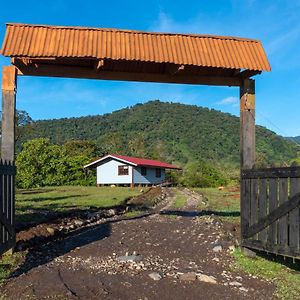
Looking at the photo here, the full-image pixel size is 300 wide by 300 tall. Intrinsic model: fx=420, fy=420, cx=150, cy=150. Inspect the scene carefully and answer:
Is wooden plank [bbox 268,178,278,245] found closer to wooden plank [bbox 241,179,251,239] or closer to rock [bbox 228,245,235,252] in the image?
wooden plank [bbox 241,179,251,239]

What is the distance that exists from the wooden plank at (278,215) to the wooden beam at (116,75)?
3.61m

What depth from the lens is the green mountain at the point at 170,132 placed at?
94.6 meters

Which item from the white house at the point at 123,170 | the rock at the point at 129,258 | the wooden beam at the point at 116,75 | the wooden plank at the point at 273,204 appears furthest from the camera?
the white house at the point at 123,170

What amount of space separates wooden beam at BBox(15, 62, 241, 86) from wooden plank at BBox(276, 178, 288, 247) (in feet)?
11.6

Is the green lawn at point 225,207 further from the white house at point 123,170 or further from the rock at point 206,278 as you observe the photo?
the white house at point 123,170

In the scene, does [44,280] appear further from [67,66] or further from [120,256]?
[67,66]

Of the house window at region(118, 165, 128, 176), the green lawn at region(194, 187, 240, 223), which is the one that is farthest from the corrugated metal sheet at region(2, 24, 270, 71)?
the house window at region(118, 165, 128, 176)

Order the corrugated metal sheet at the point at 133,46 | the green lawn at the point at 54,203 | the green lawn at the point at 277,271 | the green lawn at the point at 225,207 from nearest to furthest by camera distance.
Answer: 1. the green lawn at the point at 277,271
2. the corrugated metal sheet at the point at 133,46
3. the green lawn at the point at 225,207
4. the green lawn at the point at 54,203

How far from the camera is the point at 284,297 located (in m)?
5.55

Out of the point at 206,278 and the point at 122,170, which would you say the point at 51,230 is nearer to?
the point at 206,278

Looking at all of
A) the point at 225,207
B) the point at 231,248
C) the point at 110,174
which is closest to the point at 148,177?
the point at 110,174

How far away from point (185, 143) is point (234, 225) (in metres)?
97.4

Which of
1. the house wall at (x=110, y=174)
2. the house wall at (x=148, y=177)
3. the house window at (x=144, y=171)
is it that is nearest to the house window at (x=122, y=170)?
the house wall at (x=110, y=174)

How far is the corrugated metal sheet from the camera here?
28.8ft
